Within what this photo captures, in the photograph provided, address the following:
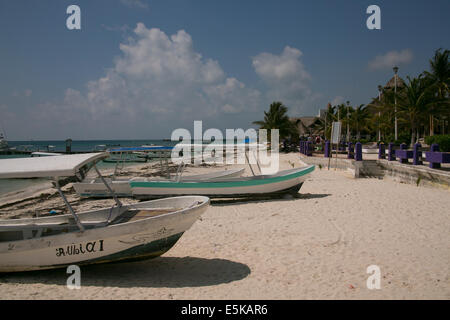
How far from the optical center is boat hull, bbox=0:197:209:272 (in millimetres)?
4559

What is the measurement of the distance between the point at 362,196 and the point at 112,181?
901cm

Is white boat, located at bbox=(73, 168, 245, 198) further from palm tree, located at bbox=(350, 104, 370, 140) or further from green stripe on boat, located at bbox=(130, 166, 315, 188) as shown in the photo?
palm tree, located at bbox=(350, 104, 370, 140)

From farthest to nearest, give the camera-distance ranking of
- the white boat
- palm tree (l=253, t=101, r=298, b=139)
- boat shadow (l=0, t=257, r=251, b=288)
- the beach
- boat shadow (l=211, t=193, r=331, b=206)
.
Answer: palm tree (l=253, t=101, r=298, b=139)
the white boat
boat shadow (l=211, t=193, r=331, b=206)
boat shadow (l=0, t=257, r=251, b=288)
the beach

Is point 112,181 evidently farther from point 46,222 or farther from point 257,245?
point 257,245

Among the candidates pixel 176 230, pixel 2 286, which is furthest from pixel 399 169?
pixel 2 286

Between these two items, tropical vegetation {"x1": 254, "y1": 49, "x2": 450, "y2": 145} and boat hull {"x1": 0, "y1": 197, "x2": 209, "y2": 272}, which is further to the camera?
tropical vegetation {"x1": 254, "y1": 49, "x2": 450, "y2": 145}

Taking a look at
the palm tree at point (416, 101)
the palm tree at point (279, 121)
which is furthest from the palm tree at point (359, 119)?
the palm tree at point (416, 101)

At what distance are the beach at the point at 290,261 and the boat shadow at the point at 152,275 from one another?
0.05ft

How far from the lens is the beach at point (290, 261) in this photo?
430 centimetres

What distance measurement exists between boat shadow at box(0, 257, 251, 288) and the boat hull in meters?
0.25

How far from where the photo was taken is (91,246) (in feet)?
15.0

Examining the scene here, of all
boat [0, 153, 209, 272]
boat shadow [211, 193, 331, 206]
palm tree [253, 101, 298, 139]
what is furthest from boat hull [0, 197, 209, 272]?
palm tree [253, 101, 298, 139]

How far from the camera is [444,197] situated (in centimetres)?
950

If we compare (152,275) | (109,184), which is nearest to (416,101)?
(109,184)
